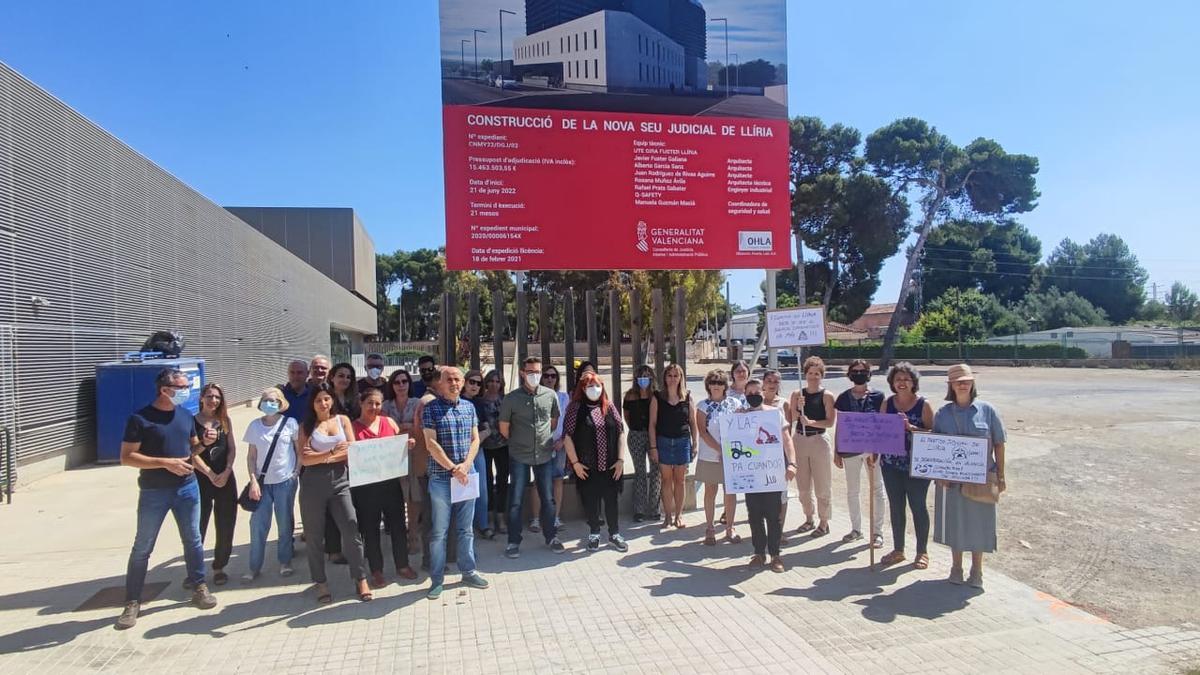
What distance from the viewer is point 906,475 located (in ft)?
17.4

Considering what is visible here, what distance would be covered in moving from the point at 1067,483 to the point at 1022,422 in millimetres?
7343

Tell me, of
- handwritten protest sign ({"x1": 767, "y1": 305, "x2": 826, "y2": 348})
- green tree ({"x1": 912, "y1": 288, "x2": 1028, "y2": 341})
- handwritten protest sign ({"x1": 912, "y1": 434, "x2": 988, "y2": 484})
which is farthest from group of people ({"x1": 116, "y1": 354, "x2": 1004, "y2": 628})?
green tree ({"x1": 912, "y1": 288, "x2": 1028, "y2": 341})

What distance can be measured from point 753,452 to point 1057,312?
7000 cm

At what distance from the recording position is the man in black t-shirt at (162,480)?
4.31 metres

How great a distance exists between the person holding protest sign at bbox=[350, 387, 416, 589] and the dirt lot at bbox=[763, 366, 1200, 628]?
5030mm

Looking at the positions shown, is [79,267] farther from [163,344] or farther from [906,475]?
[906,475]

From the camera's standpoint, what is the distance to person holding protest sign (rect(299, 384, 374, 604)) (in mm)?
4695

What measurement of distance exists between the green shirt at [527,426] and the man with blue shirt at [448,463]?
63cm

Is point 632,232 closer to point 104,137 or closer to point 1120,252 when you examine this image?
point 104,137

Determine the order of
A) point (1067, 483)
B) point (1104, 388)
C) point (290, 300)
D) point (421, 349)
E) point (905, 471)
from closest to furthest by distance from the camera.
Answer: point (905, 471) < point (1067, 483) < point (1104, 388) < point (290, 300) < point (421, 349)

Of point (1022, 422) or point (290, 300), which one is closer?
point (1022, 422)

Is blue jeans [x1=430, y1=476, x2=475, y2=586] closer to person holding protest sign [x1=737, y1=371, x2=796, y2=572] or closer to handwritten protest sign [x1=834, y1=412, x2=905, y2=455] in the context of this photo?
person holding protest sign [x1=737, y1=371, x2=796, y2=572]

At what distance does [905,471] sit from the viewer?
5.29m

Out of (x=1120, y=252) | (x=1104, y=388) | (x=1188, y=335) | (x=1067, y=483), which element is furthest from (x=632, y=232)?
(x=1120, y=252)
